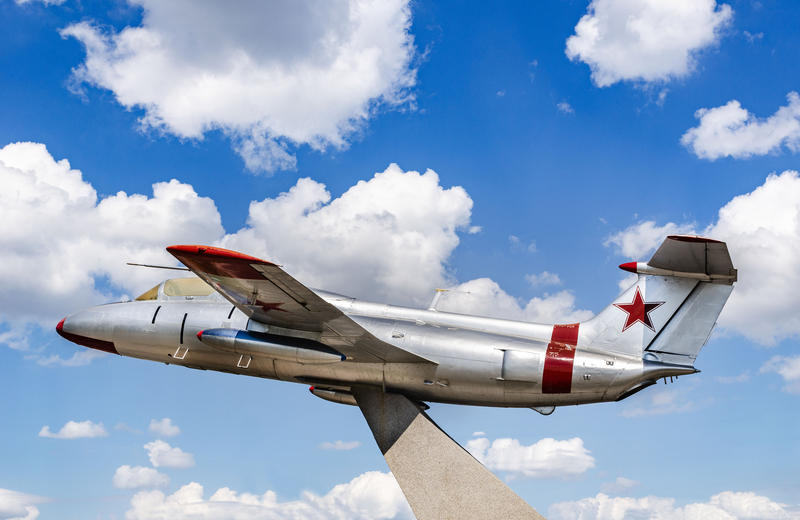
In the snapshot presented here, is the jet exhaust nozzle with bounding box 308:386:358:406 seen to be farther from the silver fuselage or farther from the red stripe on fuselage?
the red stripe on fuselage

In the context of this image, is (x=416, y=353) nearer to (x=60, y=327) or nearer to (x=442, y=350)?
(x=442, y=350)

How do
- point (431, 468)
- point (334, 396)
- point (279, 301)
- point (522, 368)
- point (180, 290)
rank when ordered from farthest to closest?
point (180, 290) → point (334, 396) → point (431, 468) → point (522, 368) → point (279, 301)

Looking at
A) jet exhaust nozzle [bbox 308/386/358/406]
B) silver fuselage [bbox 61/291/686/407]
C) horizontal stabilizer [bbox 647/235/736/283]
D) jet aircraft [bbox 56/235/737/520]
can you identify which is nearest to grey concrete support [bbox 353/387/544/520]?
jet aircraft [bbox 56/235/737/520]

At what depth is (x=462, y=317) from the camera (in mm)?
12414

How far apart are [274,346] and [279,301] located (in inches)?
40.9

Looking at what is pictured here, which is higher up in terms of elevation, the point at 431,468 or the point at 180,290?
the point at 180,290

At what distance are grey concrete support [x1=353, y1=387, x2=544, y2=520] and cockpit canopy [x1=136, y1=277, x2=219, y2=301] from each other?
134 inches

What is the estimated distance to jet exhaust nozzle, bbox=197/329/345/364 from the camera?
11695 millimetres

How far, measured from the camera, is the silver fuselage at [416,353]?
11.2 metres

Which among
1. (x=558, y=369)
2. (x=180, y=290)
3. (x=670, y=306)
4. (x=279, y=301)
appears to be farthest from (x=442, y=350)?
(x=180, y=290)

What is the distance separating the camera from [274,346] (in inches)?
460

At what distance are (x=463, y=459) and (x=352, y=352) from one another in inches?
101

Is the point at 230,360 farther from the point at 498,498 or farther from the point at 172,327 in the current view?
the point at 498,498

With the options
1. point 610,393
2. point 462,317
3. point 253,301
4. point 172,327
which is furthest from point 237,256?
point 610,393
